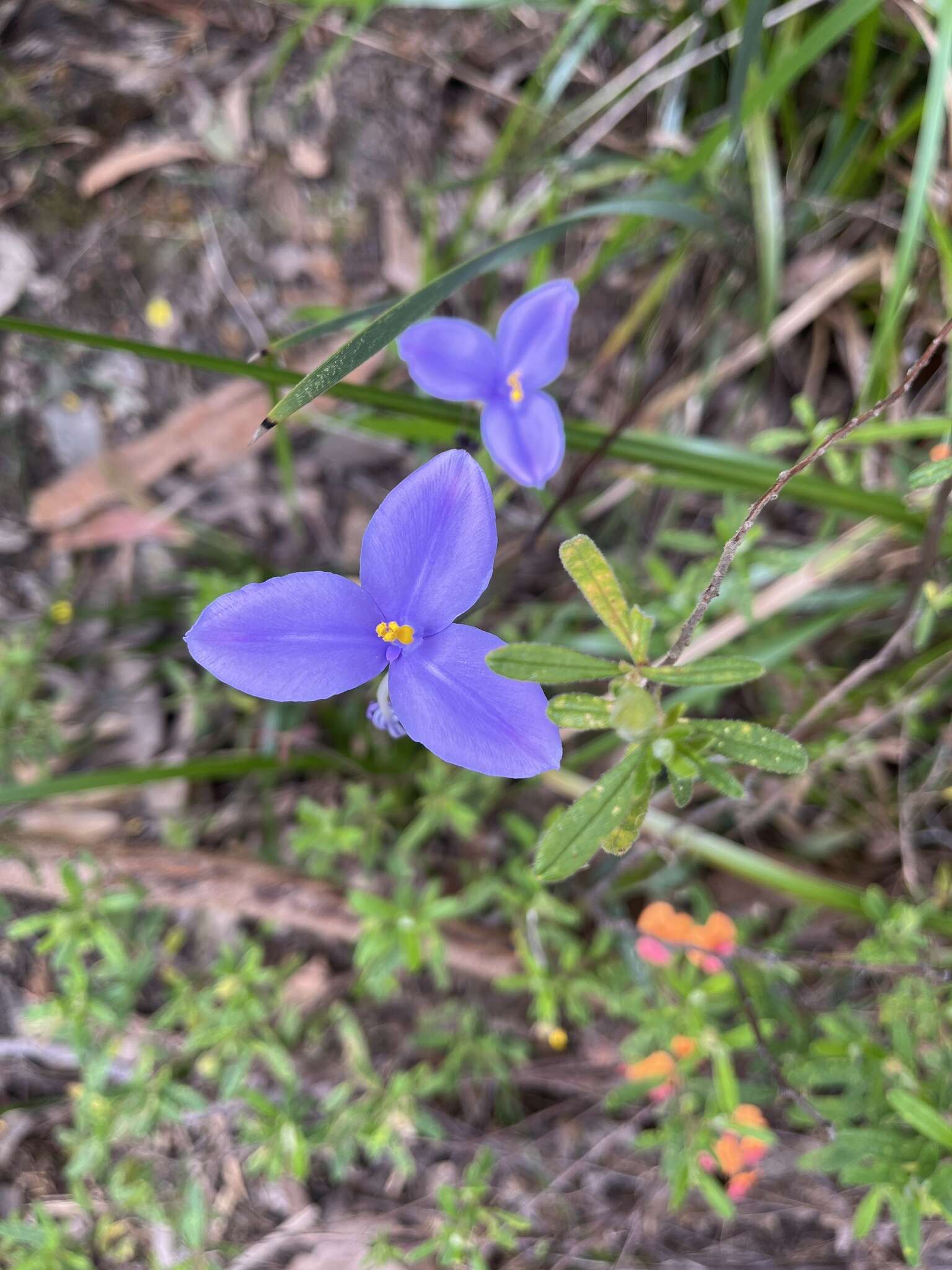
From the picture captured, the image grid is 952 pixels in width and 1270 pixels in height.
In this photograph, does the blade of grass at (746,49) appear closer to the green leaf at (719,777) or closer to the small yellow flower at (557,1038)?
the green leaf at (719,777)

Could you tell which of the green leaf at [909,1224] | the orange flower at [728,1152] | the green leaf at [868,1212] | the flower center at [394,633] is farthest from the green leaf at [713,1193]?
the flower center at [394,633]

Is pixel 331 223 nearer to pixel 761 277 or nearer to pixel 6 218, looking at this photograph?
pixel 6 218

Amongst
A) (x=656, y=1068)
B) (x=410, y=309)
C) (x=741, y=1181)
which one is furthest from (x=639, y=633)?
(x=741, y=1181)

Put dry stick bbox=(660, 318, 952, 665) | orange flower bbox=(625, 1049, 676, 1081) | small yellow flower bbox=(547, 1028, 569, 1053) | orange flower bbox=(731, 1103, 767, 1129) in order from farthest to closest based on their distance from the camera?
small yellow flower bbox=(547, 1028, 569, 1053)
orange flower bbox=(625, 1049, 676, 1081)
orange flower bbox=(731, 1103, 767, 1129)
dry stick bbox=(660, 318, 952, 665)

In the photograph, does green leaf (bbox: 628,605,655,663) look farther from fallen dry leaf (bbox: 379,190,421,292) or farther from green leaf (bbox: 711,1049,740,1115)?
fallen dry leaf (bbox: 379,190,421,292)

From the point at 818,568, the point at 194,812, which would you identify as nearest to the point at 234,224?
the point at 194,812

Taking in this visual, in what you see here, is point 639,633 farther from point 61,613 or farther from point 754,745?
point 61,613

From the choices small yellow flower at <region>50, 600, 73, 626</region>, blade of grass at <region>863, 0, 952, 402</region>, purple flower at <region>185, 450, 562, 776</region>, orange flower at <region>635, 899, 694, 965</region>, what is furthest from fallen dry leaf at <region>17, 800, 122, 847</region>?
blade of grass at <region>863, 0, 952, 402</region>

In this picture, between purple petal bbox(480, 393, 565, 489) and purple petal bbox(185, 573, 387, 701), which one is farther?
purple petal bbox(480, 393, 565, 489)
